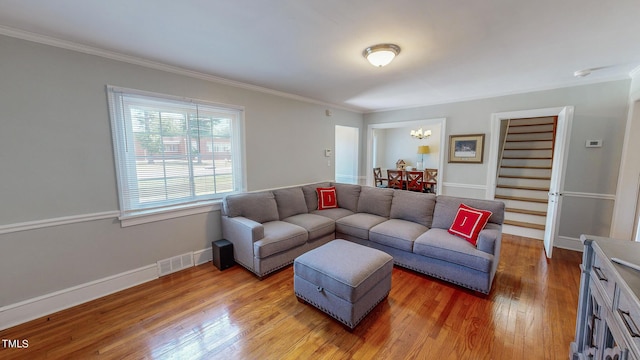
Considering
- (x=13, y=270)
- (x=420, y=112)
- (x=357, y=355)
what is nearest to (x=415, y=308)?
(x=357, y=355)

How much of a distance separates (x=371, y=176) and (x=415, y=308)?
12.2 feet

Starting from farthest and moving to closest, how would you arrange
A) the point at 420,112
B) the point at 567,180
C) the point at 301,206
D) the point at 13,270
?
the point at 420,112 < the point at 301,206 < the point at 567,180 < the point at 13,270

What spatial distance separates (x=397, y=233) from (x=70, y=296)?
3.26 metres

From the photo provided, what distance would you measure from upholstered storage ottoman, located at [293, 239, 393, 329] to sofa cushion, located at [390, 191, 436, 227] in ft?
3.81

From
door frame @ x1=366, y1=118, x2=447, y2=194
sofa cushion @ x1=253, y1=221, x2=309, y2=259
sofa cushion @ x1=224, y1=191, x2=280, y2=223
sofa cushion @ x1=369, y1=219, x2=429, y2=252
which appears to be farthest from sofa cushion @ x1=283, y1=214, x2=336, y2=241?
door frame @ x1=366, y1=118, x2=447, y2=194

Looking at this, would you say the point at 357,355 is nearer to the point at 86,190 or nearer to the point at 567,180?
the point at 86,190

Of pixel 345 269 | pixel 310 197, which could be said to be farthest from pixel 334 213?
pixel 345 269

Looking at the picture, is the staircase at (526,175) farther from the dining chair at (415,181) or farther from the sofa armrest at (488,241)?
the sofa armrest at (488,241)

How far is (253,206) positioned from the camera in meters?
3.08

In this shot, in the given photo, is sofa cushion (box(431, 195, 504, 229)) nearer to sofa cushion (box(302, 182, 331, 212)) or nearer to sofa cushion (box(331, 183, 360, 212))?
sofa cushion (box(331, 183, 360, 212))

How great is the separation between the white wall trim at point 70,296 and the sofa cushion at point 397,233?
2.57 m

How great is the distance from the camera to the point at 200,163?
9.67 ft

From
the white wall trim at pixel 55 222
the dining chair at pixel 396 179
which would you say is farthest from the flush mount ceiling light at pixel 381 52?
the dining chair at pixel 396 179

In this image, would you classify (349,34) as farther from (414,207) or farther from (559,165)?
(559,165)
